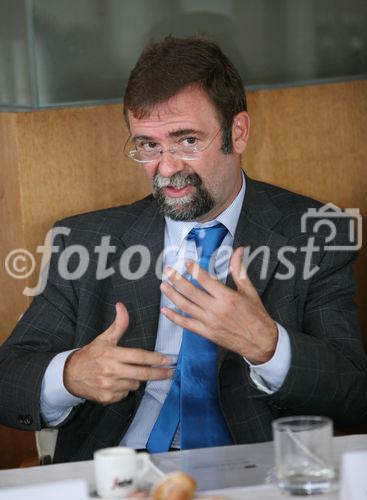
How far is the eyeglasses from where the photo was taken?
6.57 ft

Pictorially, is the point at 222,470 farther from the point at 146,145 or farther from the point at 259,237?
the point at 146,145

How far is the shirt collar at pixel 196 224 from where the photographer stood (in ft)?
6.82

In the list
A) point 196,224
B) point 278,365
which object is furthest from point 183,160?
point 278,365

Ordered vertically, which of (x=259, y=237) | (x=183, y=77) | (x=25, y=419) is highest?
(x=183, y=77)

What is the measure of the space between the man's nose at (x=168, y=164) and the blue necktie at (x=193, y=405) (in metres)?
0.37

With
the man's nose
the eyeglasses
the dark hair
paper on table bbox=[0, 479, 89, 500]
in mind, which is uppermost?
the dark hair

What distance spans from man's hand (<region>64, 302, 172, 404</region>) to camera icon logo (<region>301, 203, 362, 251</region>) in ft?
1.82

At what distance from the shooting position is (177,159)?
1.99 metres

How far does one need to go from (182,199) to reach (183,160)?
9 centimetres

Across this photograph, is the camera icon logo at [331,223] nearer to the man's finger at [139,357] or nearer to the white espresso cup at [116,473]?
the man's finger at [139,357]

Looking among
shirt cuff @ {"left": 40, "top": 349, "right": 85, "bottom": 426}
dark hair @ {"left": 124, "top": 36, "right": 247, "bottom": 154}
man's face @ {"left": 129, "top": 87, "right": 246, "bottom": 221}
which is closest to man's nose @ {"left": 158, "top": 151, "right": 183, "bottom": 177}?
man's face @ {"left": 129, "top": 87, "right": 246, "bottom": 221}

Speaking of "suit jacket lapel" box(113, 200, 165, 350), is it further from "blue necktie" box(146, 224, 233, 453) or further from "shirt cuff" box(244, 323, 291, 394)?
"shirt cuff" box(244, 323, 291, 394)

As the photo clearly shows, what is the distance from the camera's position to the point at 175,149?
2.00 metres
